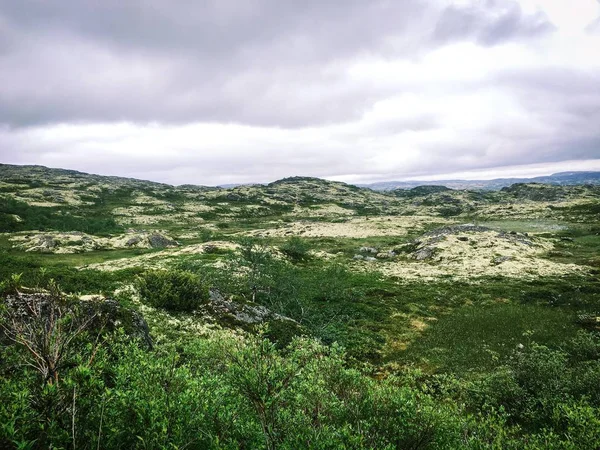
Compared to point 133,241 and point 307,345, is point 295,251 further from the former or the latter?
point 307,345

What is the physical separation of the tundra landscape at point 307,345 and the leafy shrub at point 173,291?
0.15m

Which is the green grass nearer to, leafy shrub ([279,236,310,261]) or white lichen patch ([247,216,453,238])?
leafy shrub ([279,236,310,261])

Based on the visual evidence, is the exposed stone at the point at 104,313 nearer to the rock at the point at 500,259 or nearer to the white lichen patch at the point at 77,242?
the white lichen patch at the point at 77,242

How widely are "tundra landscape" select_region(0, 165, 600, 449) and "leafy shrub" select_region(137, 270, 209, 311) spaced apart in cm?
15

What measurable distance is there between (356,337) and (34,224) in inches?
5042

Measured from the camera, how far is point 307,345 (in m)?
14.7

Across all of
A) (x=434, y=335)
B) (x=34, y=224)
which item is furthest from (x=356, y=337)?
(x=34, y=224)

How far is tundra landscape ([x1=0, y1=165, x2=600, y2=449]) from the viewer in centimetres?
858

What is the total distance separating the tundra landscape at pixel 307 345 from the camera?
338 inches

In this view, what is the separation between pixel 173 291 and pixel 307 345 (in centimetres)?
1797

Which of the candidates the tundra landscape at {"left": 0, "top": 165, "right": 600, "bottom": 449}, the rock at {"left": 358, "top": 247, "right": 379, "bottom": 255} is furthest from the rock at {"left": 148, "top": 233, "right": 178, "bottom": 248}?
the rock at {"left": 358, "top": 247, "right": 379, "bottom": 255}

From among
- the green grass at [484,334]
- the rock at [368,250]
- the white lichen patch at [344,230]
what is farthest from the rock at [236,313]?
the white lichen patch at [344,230]

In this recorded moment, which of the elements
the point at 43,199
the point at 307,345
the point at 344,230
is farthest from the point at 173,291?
the point at 43,199

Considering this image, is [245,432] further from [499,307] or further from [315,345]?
[499,307]
